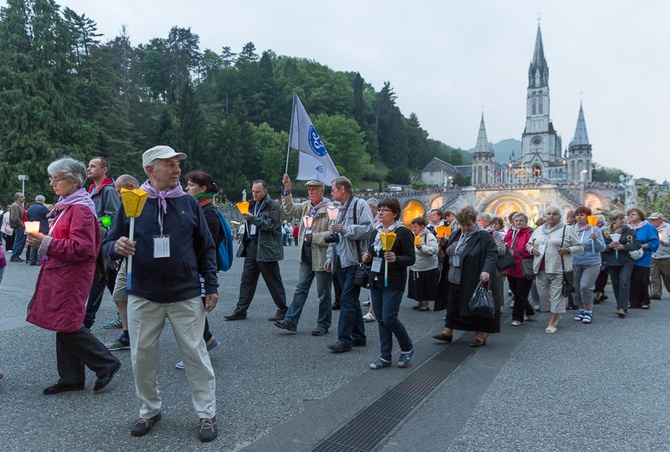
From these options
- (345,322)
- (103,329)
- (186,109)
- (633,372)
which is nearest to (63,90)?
(186,109)

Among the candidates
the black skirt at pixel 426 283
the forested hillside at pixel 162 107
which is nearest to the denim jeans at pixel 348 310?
the black skirt at pixel 426 283

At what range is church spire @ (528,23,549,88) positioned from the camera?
4737 inches

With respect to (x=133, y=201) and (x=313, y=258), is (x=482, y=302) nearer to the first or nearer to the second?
(x=313, y=258)

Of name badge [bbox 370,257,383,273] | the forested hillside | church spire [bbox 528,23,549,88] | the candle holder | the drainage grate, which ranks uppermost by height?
church spire [bbox 528,23,549,88]

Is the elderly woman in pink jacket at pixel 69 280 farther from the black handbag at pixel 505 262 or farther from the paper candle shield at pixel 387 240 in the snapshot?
the black handbag at pixel 505 262

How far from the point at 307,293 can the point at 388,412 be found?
278cm

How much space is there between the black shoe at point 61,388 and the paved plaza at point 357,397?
0.20 ft

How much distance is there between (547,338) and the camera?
680cm

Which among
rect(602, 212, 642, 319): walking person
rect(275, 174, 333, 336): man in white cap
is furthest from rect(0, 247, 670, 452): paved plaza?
rect(602, 212, 642, 319): walking person

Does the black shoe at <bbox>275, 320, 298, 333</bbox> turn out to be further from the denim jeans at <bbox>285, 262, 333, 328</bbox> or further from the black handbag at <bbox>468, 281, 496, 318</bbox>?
the black handbag at <bbox>468, 281, 496, 318</bbox>

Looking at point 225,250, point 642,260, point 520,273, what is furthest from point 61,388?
point 642,260

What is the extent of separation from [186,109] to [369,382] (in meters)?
50.9

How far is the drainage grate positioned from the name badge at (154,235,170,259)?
1.72 m

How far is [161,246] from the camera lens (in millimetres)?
3350
